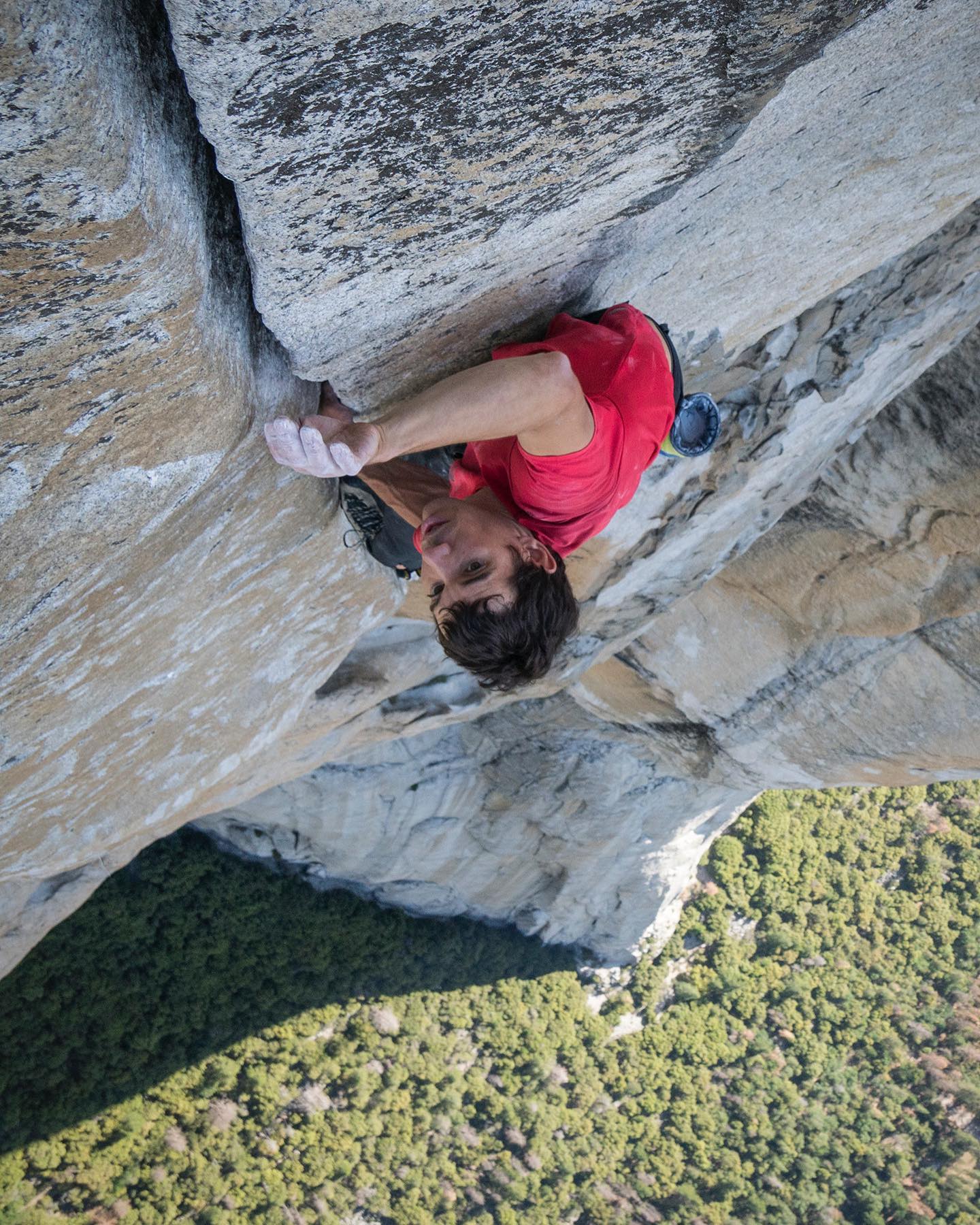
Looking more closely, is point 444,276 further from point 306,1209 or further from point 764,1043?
point 764,1043

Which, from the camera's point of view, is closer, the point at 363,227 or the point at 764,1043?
the point at 363,227

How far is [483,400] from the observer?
153 cm

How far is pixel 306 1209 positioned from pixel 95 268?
26.3 ft

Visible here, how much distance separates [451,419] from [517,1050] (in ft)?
26.9

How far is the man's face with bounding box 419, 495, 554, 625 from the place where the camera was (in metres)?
1.80

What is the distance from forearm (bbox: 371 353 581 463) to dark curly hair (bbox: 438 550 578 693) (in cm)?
36

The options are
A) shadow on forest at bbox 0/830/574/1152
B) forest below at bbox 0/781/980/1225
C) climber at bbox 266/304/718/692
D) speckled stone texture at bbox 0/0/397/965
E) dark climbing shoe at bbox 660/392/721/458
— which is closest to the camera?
speckled stone texture at bbox 0/0/397/965

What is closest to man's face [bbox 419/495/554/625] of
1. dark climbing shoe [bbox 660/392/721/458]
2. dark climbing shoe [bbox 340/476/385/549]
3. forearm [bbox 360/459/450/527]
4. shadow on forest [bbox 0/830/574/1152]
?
forearm [bbox 360/459/450/527]

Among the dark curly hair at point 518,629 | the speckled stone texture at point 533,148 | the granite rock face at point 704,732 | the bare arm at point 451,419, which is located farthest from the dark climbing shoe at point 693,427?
the granite rock face at point 704,732

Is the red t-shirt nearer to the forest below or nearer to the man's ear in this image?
the man's ear

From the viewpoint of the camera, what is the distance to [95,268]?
98cm

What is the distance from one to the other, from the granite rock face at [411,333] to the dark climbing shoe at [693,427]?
0.25 m

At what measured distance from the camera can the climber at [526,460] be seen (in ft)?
5.03

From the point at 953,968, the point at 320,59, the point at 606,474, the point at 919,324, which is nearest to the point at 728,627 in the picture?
the point at 919,324
